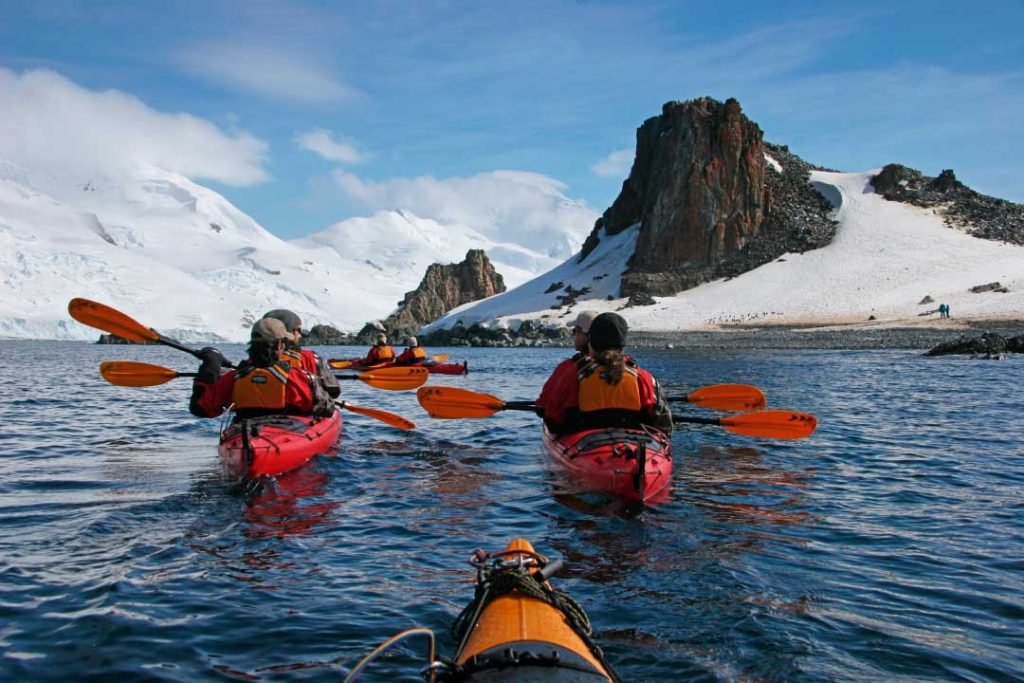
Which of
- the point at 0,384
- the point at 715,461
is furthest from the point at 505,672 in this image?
the point at 0,384

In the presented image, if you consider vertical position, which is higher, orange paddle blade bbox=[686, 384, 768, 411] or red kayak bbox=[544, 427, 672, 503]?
orange paddle blade bbox=[686, 384, 768, 411]

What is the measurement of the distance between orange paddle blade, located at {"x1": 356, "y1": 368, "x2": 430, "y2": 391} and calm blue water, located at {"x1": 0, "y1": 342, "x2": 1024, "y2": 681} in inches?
41.3

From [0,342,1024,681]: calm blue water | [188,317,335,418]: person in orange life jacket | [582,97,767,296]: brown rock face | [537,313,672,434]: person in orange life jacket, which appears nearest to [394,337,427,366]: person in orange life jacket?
[0,342,1024,681]: calm blue water

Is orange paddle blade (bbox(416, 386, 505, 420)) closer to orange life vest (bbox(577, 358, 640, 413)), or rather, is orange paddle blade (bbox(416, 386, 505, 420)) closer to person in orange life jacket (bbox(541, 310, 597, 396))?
person in orange life jacket (bbox(541, 310, 597, 396))

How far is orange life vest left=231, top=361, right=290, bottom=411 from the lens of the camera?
31.0ft

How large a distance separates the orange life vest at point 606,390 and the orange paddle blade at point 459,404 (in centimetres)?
246

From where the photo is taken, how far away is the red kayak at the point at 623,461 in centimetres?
796

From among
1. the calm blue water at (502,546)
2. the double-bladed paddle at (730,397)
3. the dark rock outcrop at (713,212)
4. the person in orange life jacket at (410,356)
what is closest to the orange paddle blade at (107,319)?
the calm blue water at (502,546)

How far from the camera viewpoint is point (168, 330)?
94.8m

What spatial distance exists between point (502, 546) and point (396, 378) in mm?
6786

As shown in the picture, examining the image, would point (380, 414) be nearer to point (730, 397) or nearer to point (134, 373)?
point (134, 373)

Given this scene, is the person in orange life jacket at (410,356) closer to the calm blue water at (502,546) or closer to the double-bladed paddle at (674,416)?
the calm blue water at (502,546)

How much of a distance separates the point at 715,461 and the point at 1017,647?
6.38 meters

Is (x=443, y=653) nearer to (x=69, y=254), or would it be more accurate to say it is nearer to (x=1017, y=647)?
(x=1017, y=647)
